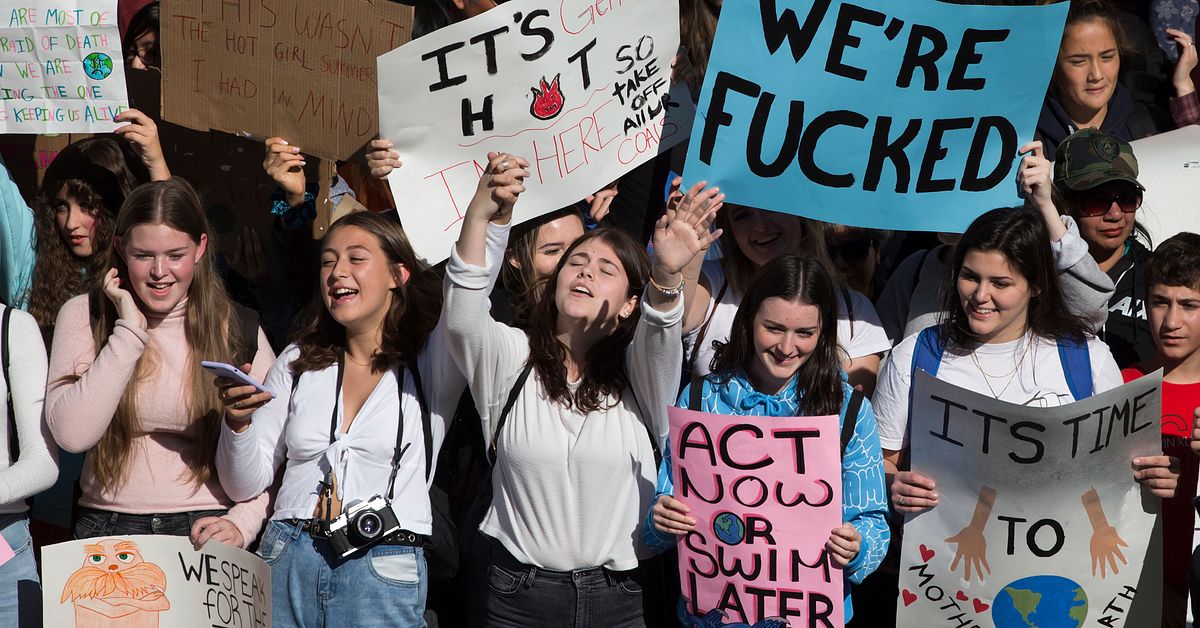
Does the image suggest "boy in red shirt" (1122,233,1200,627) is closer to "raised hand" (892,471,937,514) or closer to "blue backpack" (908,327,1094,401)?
"blue backpack" (908,327,1094,401)

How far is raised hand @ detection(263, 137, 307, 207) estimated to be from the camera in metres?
5.36

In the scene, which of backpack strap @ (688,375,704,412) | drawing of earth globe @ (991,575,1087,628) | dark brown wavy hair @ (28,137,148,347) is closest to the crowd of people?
backpack strap @ (688,375,704,412)

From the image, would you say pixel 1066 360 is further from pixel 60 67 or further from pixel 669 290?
pixel 60 67

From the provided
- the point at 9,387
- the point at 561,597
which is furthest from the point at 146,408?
the point at 561,597

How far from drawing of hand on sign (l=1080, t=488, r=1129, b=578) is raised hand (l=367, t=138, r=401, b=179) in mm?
2767

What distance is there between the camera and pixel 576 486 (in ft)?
14.0

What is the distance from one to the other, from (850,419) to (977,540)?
0.54 meters

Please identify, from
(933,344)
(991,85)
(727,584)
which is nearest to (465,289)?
(727,584)

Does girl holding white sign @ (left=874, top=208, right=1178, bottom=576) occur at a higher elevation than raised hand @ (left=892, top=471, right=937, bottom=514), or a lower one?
higher

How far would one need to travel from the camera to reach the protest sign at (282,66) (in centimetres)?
534

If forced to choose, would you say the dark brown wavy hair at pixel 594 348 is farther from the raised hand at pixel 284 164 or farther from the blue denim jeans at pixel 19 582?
Answer: the blue denim jeans at pixel 19 582

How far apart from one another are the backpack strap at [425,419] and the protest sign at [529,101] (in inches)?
28.0

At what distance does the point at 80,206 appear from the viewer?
5336 mm

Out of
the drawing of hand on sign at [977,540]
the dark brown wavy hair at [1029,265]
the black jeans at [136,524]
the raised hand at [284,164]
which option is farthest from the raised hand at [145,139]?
the drawing of hand on sign at [977,540]
